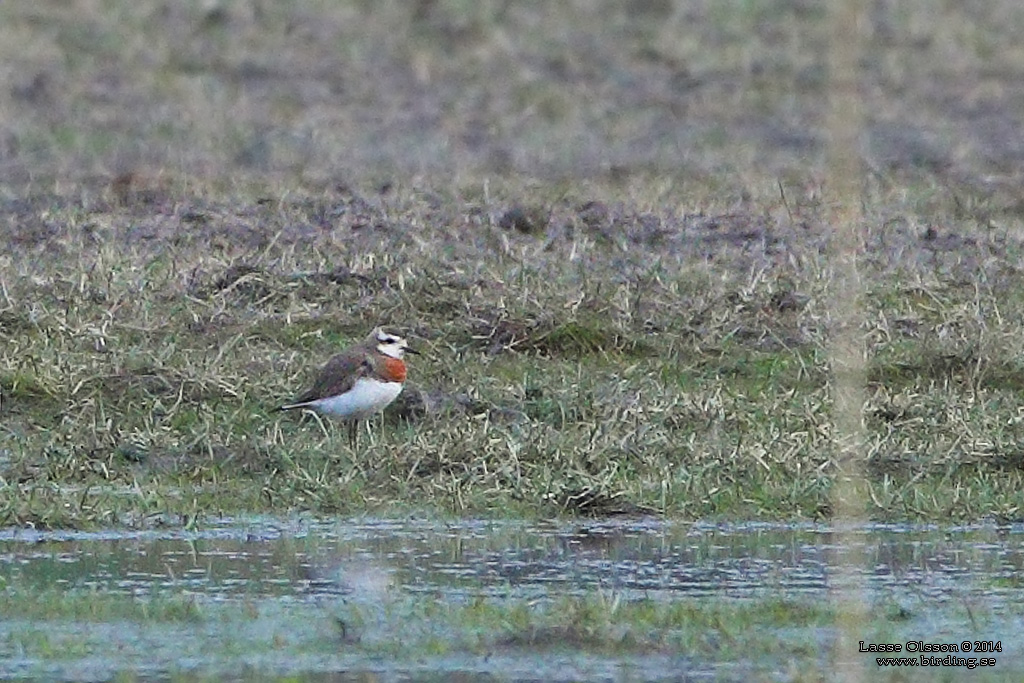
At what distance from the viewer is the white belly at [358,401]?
31.5 ft

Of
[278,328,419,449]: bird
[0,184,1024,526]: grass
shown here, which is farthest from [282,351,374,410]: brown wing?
[0,184,1024,526]: grass

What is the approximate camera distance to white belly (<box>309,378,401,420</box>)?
378 inches

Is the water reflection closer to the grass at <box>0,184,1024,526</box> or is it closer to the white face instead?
the grass at <box>0,184,1024,526</box>

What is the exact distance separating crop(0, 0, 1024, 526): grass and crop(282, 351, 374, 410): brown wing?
12 cm

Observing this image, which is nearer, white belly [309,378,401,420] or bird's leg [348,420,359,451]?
bird's leg [348,420,359,451]

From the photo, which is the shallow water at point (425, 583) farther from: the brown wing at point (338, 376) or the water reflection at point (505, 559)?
the brown wing at point (338, 376)

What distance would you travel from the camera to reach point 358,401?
378 inches

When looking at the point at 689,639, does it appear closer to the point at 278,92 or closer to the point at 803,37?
the point at 278,92

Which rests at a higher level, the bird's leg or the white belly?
the white belly

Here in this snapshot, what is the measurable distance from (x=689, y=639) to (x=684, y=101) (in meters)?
11.5

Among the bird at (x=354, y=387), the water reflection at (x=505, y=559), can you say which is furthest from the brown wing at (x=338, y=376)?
the water reflection at (x=505, y=559)

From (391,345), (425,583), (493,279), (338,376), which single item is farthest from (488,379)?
(425,583)

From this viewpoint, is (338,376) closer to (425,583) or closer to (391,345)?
(391,345)

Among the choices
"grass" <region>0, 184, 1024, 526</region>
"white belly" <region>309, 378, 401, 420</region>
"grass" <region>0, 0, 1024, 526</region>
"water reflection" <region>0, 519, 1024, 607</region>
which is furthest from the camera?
"white belly" <region>309, 378, 401, 420</region>
